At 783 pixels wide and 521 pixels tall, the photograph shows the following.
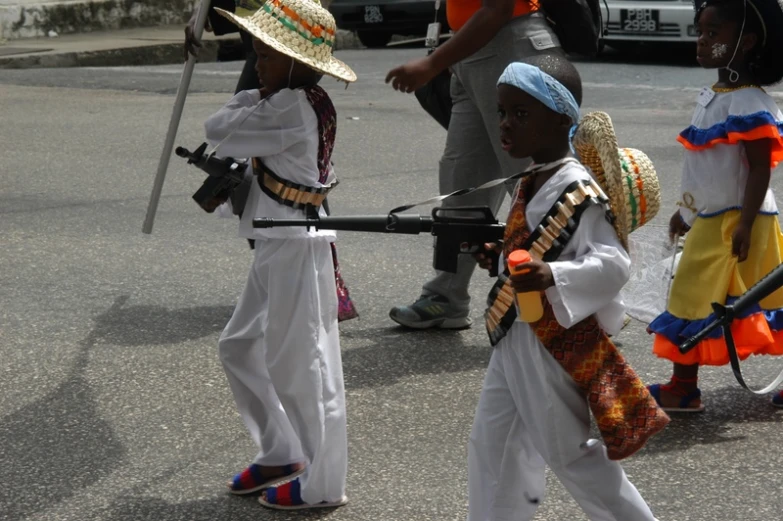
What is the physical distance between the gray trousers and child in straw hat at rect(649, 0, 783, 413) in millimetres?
726

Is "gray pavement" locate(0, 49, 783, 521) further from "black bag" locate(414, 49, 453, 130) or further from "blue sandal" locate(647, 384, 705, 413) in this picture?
"black bag" locate(414, 49, 453, 130)

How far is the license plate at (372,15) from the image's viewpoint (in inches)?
673

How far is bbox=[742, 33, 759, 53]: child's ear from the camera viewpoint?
4.29 metres

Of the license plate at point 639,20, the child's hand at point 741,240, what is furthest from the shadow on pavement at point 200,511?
the license plate at point 639,20

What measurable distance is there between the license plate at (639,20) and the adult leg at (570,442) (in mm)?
12044

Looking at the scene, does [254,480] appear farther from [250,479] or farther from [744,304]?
[744,304]

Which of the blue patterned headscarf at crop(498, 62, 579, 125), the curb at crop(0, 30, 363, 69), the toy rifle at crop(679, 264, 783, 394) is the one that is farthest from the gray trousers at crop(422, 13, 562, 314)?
the curb at crop(0, 30, 363, 69)

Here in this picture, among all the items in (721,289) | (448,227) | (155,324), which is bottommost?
(155,324)

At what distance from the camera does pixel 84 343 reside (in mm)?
5270

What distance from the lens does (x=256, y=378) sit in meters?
3.81

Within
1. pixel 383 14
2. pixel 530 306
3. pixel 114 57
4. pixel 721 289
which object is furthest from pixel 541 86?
pixel 383 14

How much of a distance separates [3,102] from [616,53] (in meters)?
7.85

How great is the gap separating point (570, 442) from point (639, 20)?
12.2 metres

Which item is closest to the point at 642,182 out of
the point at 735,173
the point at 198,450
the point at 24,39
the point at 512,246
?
the point at 512,246
